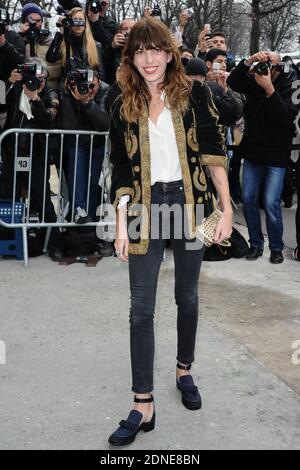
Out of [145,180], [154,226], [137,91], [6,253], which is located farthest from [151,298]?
[6,253]

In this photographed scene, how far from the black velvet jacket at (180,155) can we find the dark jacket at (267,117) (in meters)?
2.99

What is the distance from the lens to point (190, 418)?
131 inches

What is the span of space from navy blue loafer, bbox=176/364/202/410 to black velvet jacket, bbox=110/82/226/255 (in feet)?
2.74

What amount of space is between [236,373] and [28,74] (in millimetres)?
3488

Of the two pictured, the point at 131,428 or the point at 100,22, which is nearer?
the point at 131,428

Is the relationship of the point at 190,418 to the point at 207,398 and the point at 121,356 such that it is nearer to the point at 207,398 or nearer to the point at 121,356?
the point at 207,398

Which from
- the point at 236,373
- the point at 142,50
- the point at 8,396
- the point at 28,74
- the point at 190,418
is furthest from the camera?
the point at 28,74

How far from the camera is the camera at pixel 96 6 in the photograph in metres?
7.39

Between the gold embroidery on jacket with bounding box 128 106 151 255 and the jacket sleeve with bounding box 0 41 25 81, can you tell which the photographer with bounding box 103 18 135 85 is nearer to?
the jacket sleeve with bounding box 0 41 25 81

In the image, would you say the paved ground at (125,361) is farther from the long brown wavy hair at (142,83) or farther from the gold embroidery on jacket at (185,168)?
the long brown wavy hair at (142,83)

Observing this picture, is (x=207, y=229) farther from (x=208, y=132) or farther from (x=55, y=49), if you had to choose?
(x=55, y=49)

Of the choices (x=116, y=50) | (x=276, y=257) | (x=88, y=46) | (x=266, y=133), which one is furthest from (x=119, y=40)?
(x=276, y=257)

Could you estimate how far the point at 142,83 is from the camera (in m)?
3.17

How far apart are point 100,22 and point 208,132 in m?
4.98
